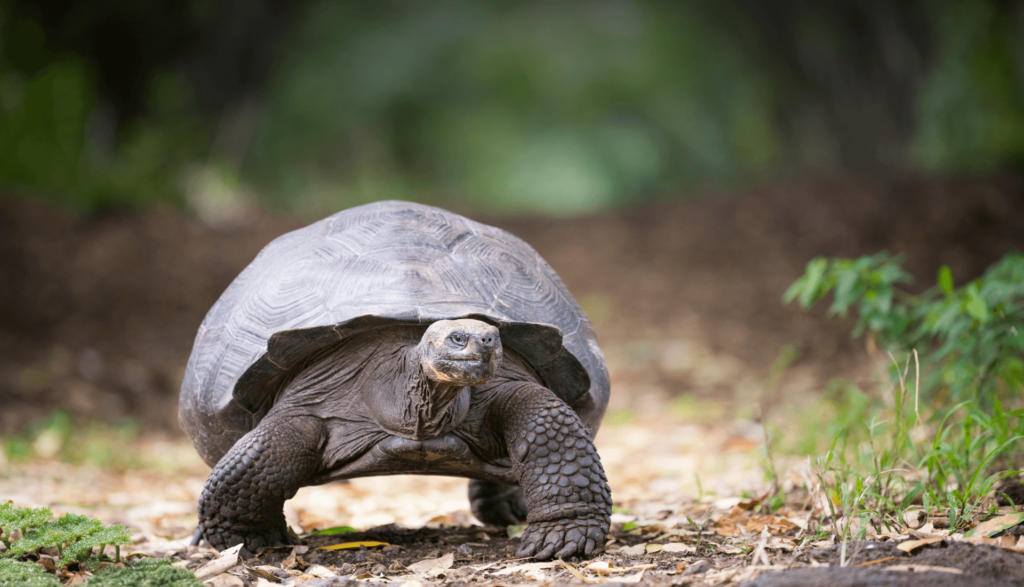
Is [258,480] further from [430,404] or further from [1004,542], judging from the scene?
[1004,542]

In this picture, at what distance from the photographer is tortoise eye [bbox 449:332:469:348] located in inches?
87.3

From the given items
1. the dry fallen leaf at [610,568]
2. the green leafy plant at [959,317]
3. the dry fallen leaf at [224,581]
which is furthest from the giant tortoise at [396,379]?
the green leafy plant at [959,317]

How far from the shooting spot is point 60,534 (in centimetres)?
214

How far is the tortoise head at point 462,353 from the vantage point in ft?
7.22

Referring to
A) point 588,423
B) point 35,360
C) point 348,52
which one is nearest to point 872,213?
point 588,423

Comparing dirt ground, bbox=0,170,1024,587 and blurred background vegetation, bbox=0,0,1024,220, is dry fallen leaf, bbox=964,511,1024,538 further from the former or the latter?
blurred background vegetation, bbox=0,0,1024,220

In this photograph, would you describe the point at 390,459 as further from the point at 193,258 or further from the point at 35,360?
the point at 193,258

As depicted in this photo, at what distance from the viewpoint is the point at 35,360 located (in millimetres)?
6449

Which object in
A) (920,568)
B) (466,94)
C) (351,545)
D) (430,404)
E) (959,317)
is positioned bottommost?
(920,568)

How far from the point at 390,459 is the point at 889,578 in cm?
147

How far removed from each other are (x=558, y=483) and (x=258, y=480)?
3.09 feet

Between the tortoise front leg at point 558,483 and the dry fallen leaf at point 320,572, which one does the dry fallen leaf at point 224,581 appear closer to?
the dry fallen leaf at point 320,572

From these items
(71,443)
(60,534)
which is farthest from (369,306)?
(71,443)

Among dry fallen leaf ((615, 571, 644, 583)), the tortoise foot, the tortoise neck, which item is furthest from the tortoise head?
dry fallen leaf ((615, 571, 644, 583))
